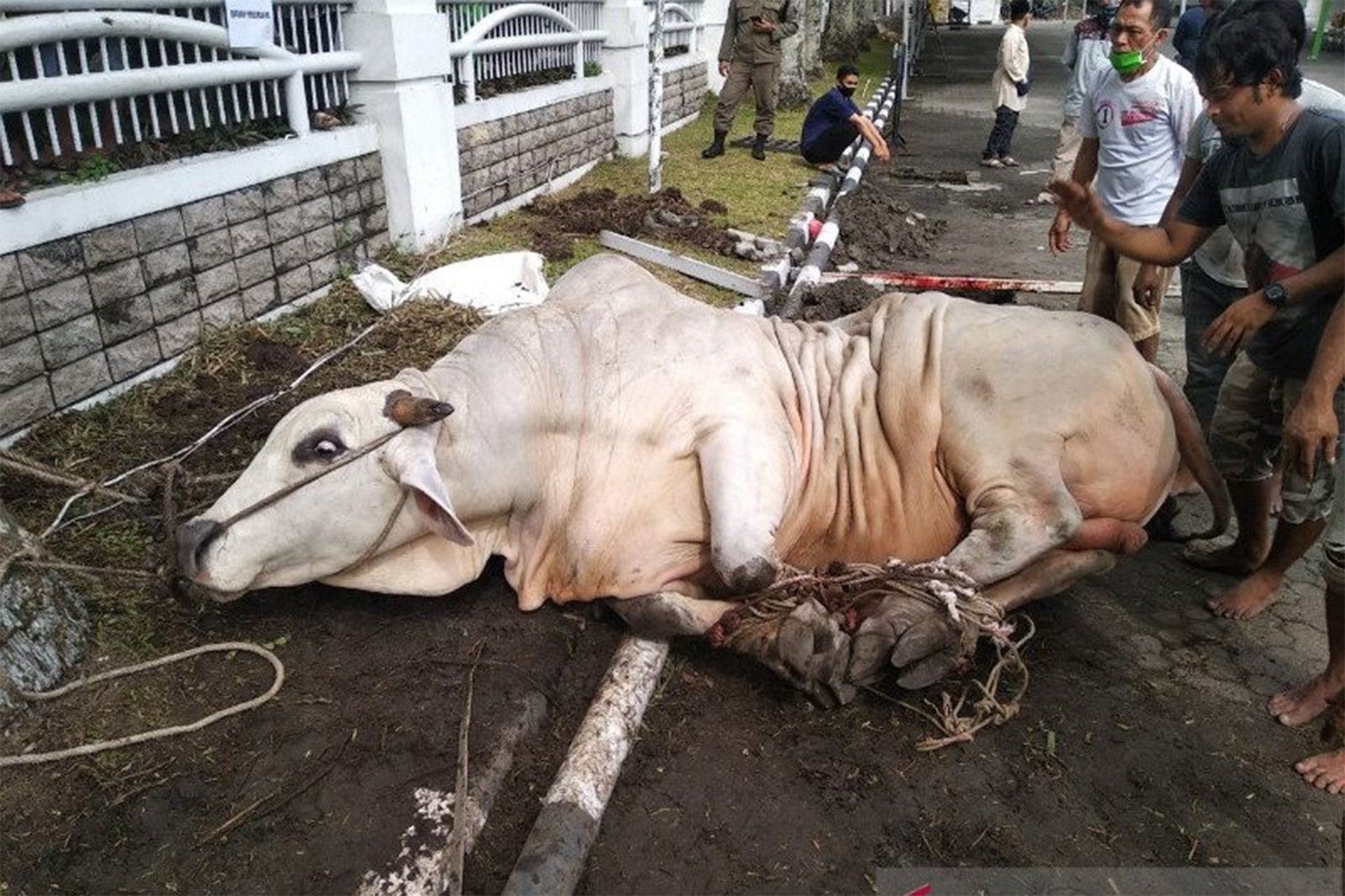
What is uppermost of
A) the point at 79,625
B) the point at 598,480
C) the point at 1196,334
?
the point at 1196,334

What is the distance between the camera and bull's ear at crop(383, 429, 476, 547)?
3445mm

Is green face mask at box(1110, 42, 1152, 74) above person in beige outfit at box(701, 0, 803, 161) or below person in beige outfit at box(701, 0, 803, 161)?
above

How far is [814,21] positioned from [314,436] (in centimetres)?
1899

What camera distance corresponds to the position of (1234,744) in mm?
3383

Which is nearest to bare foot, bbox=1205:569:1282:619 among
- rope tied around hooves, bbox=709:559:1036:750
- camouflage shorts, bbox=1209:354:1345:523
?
camouflage shorts, bbox=1209:354:1345:523

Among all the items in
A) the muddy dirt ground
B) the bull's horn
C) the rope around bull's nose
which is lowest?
the muddy dirt ground

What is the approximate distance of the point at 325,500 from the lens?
3490mm

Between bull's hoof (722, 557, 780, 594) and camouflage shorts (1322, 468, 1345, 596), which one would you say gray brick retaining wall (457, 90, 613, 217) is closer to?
bull's hoof (722, 557, 780, 594)

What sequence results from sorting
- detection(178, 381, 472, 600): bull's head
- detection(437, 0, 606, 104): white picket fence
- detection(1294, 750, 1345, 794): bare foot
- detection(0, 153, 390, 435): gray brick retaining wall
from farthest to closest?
detection(437, 0, 606, 104): white picket fence < detection(0, 153, 390, 435): gray brick retaining wall < detection(178, 381, 472, 600): bull's head < detection(1294, 750, 1345, 794): bare foot

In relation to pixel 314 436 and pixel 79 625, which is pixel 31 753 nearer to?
pixel 79 625

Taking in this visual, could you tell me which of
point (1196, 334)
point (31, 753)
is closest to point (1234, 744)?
point (1196, 334)

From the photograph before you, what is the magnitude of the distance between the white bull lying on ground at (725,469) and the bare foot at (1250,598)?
26cm

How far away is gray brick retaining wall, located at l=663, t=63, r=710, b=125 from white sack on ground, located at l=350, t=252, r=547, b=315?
8.49 metres

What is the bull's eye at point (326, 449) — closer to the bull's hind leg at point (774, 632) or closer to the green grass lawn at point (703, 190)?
the bull's hind leg at point (774, 632)
